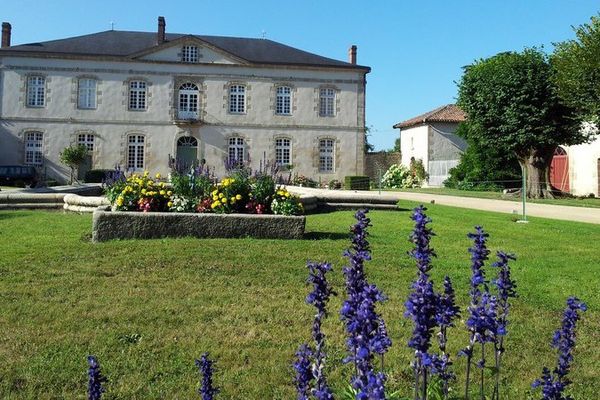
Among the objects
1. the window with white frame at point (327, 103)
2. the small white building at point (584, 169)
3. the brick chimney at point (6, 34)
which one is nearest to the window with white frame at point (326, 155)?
the window with white frame at point (327, 103)

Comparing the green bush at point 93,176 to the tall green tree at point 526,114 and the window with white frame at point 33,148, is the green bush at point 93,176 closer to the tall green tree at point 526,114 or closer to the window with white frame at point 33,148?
the window with white frame at point 33,148

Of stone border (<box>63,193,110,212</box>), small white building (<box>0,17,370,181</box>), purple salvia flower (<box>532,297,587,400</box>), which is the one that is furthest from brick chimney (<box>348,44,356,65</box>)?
purple salvia flower (<box>532,297,587,400</box>)

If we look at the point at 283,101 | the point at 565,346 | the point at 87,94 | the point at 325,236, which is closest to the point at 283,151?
the point at 283,101

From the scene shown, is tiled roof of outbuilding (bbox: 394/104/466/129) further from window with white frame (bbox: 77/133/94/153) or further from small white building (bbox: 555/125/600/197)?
window with white frame (bbox: 77/133/94/153)

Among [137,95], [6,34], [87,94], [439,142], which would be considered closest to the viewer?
[87,94]

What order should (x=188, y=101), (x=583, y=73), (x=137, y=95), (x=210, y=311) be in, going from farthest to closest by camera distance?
(x=188, y=101), (x=137, y=95), (x=583, y=73), (x=210, y=311)

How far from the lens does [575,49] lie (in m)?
19.7

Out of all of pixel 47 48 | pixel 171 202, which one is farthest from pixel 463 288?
pixel 47 48

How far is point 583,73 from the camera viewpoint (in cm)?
1906

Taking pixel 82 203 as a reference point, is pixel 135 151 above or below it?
above

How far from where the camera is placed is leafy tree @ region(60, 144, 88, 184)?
2903cm

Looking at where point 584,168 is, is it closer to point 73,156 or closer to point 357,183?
point 357,183

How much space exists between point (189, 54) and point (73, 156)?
8.91 meters

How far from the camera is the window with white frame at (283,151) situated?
32781 millimetres
